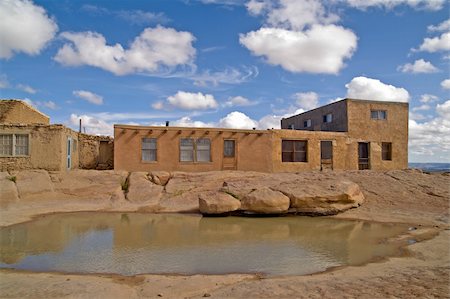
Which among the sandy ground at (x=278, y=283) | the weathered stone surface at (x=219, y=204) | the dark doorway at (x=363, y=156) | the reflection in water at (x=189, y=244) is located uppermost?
the dark doorway at (x=363, y=156)

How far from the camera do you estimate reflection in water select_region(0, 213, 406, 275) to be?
8273mm

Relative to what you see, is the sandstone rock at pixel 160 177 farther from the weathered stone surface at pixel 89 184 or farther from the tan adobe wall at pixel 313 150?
the tan adobe wall at pixel 313 150

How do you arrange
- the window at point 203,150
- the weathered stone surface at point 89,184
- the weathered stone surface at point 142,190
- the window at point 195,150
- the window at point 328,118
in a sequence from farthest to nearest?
the window at point 328,118 → the window at point 203,150 → the window at point 195,150 → the weathered stone surface at point 142,190 → the weathered stone surface at point 89,184

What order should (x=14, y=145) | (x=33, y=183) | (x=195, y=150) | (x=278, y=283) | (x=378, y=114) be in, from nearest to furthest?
1. (x=278, y=283)
2. (x=33, y=183)
3. (x=14, y=145)
4. (x=195, y=150)
5. (x=378, y=114)

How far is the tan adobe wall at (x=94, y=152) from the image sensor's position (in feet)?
75.6

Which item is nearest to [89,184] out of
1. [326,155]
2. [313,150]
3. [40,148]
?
[40,148]

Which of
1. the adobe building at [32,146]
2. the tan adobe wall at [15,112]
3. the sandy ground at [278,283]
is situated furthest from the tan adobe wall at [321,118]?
the tan adobe wall at [15,112]

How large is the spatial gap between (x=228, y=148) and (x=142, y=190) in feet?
20.9

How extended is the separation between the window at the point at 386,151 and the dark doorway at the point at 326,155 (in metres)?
5.37

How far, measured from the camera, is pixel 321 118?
98.6 ft

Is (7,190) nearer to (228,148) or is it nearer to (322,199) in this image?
(228,148)

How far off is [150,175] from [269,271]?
1310 cm

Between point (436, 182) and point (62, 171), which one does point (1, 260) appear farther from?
point (436, 182)

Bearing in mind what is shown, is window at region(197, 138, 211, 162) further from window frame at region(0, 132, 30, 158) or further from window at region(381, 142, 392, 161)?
window at region(381, 142, 392, 161)
